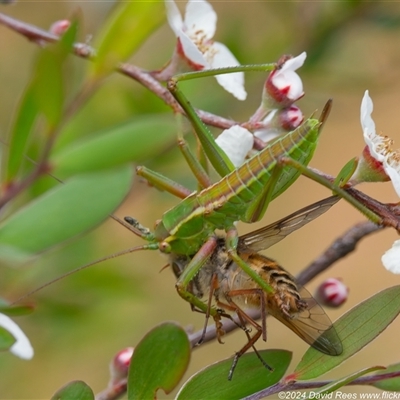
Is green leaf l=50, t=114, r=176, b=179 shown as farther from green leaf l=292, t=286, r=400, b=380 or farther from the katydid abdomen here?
green leaf l=292, t=286, r=400, b=380

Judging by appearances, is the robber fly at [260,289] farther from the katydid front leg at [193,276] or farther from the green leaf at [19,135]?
the green leaf at [19,135]

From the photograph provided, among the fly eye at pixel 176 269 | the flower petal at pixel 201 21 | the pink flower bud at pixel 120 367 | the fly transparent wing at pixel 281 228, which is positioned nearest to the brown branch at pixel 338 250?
the fly transparent wing at pixel 281 228

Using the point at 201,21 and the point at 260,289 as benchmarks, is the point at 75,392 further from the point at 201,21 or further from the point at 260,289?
the point at 201,21

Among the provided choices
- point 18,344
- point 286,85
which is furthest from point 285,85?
point 18,344

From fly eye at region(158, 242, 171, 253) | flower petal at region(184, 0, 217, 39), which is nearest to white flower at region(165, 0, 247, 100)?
flower petal at region(184, 0, 217, 39)

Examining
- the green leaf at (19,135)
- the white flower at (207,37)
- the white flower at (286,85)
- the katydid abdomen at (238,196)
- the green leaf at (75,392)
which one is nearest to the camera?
the green leaf at (75,392)

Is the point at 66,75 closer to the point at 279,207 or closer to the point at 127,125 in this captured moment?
the point at 127,125
